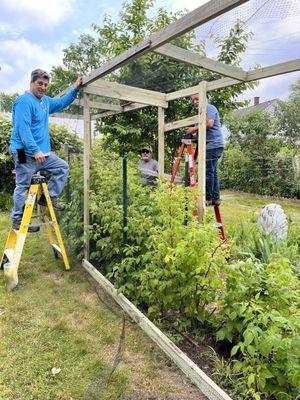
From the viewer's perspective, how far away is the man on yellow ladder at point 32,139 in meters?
3.14

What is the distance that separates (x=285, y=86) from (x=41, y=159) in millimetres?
2427

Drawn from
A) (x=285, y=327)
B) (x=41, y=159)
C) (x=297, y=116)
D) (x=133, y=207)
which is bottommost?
(x=285, y=327)

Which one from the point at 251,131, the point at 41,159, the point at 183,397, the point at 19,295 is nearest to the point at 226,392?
the point at 183,397

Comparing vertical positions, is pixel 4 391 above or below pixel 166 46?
below

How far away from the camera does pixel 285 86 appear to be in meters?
3.11

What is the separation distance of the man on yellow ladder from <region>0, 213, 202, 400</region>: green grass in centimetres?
79

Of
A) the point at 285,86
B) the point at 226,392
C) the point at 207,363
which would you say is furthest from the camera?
the point at 285,86

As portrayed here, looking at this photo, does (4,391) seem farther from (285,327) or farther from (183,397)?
(285,327)

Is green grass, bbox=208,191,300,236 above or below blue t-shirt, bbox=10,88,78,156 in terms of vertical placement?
below

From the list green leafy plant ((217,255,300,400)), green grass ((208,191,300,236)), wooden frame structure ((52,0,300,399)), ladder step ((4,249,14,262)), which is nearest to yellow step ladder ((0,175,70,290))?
ladder step ((4,249,14,262))

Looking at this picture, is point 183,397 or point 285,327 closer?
point 285,327

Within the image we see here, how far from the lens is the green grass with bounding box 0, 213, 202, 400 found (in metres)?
1.91

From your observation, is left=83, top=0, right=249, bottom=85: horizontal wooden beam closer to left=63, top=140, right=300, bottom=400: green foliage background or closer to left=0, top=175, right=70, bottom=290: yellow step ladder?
left=63, top=140, right=300, bottom=400: green foliage background

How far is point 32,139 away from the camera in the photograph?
3141 mm
